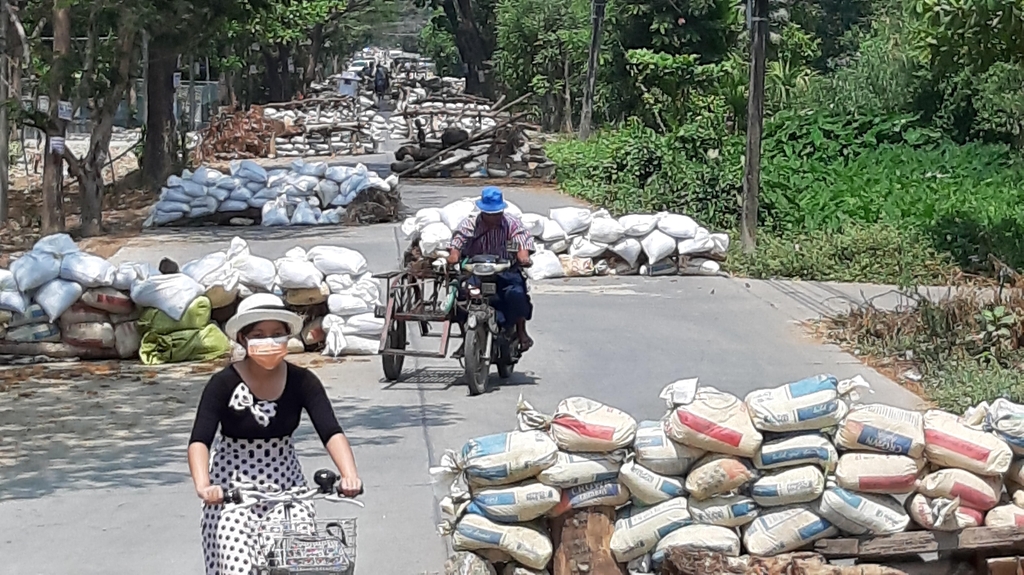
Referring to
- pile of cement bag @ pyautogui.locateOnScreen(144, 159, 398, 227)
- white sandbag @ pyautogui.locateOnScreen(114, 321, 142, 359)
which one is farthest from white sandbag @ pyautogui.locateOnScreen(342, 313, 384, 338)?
pile of cement bag @ pyautogui.locateOnScreen(144, 159, 398, 227)

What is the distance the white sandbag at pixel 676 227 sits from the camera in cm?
1778

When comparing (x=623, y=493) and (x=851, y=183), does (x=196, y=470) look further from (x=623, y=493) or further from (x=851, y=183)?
(x=851, y=183)

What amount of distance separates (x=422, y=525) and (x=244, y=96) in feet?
190

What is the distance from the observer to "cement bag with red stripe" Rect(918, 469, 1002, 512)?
5.98 meters

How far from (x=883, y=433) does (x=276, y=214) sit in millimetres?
19675

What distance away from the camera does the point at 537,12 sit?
156ft

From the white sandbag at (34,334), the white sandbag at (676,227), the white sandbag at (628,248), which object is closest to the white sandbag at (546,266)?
the white sandbag at (628,248)

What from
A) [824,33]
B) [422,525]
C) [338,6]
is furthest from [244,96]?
[422,525]

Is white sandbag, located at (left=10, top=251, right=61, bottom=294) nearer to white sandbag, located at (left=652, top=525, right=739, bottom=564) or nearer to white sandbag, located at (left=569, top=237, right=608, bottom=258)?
white sandbag, located at (left=569, top=237, right=608, bottom=258)

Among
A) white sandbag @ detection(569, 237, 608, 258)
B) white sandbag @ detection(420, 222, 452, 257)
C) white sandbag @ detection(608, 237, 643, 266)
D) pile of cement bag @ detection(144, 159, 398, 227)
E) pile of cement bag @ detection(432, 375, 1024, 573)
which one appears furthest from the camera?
pile of cement bag @ detection(144, 159, 398, 227)

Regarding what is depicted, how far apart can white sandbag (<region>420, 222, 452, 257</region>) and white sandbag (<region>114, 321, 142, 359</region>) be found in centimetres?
371

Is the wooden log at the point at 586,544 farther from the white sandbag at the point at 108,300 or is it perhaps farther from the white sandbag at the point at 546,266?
the white sandbag at the point at 546,266

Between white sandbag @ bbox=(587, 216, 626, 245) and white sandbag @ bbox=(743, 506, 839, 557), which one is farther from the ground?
white sandbag @ bbox=(743, 506, 839, 557)

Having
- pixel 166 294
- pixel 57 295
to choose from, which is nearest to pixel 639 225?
pixel 166 294
